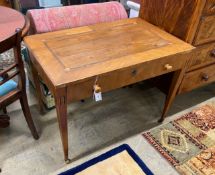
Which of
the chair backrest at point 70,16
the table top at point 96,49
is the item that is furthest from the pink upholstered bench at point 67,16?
the table top at point 96,49

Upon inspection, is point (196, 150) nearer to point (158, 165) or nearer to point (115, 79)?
point (158, 165)

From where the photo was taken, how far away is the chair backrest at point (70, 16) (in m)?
1.55

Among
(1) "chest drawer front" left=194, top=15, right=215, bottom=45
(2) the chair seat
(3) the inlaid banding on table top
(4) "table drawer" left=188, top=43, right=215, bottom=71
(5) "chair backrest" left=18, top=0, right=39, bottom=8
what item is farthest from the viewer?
(5) "chair backrest" left=18, top=0, right=39, bottom=8

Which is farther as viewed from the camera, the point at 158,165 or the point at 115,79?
the point at 158,165

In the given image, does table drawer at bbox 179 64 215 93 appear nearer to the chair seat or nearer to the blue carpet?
the blue carpet

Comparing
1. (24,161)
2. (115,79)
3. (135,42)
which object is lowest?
(24,161)

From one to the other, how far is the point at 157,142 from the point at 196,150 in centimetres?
28

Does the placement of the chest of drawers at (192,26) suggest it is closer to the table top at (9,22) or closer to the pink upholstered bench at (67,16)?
the pink upholstered bench at (67,16)

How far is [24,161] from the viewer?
1407 millimetres

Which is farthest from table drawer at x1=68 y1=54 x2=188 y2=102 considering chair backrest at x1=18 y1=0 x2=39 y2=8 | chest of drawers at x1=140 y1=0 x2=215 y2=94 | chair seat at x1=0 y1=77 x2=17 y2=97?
chair backrest at x1=18 y1=0 x2=39 y2=8

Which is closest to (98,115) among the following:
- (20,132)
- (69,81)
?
(20,132)

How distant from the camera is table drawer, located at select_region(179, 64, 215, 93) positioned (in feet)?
5.32

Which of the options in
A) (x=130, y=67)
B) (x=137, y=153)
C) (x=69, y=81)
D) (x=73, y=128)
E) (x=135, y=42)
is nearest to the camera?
(x=69, y=81)

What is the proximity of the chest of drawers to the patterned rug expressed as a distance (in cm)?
30
